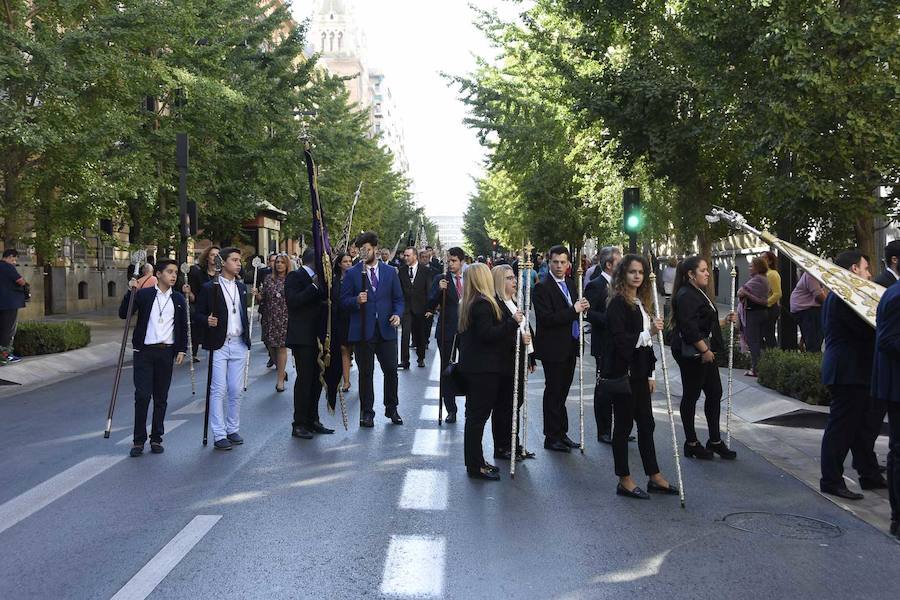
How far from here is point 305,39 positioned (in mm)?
30281

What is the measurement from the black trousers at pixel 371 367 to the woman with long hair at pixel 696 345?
3112 mm

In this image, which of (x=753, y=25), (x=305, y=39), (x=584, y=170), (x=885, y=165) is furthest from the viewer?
(x=305, y=39)

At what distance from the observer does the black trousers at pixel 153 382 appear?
849cm

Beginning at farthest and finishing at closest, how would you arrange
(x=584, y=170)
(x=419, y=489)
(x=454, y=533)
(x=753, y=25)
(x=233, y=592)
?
(x=584, y=170), (x=753, y=25), (x=419, y=489), (x=454, y=533), (x=233, y=592)

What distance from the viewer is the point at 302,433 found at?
364 inches

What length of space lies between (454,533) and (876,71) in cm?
968

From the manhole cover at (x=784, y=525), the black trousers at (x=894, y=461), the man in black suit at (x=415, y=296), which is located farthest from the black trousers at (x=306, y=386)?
the man in black suit at (x=415, y=296)

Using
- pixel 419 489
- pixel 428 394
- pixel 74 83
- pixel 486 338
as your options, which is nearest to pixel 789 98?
pixel 428 394

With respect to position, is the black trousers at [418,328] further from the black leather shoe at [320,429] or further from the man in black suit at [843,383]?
the man in black suit at [843,383]

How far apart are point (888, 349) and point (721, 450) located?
2.72 metres

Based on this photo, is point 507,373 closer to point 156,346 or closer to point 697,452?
point 697,452

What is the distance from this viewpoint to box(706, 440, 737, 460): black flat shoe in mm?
8352

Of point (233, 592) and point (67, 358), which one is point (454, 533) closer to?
point (233, 592)

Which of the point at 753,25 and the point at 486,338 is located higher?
the point at 753,25
